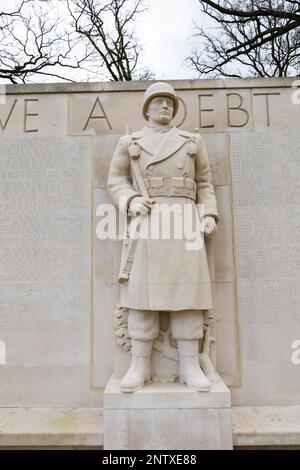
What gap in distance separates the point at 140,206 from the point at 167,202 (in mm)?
279

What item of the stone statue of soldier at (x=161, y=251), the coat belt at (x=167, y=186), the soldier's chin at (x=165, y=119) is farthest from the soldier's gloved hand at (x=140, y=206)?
the soldier's chin at (x=165, y=119)

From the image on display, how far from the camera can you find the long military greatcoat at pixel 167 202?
11.9 feet

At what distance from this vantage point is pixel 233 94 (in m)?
4.84

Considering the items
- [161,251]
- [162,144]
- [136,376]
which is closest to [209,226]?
[161,251]

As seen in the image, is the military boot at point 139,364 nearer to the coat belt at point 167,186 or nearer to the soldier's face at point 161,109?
the coat belt at point 167,186

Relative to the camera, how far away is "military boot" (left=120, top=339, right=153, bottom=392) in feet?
11.9

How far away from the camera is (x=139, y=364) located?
12.3ft

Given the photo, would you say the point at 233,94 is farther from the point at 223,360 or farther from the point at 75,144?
the point at 223,360

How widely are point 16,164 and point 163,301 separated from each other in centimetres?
258

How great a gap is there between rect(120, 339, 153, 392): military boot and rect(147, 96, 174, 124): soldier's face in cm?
226

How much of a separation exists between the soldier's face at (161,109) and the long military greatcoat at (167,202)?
139 mm

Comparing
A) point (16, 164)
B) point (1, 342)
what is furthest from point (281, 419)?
point (16, 164)

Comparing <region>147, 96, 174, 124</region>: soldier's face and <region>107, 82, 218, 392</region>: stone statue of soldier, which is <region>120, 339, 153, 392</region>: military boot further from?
<region>147, 96, 174, 124</region>: soldier's face

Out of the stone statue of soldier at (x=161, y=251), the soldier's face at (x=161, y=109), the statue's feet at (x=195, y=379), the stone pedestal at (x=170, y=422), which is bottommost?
the stone pedestal at (x=170, y=422)
